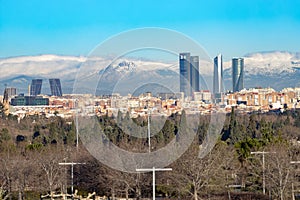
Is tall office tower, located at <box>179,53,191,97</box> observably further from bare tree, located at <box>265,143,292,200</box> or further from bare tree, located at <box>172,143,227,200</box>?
bare tree, located at <box>265,143,292,200</box>

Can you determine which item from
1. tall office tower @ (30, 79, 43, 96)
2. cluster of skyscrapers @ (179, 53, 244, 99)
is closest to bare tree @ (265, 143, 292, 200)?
cluster of skyscrapers @ (179, 53, 244, 99)

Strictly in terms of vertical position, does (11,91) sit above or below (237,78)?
below

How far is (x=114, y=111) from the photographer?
3506 cm

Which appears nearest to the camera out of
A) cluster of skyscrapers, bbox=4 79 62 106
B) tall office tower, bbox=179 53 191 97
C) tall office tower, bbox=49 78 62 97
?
tall office tower, bbox=179 53 191 97

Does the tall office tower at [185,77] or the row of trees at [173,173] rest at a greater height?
the tall office tower at [185,77]

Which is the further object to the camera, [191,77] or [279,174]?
[191,77]

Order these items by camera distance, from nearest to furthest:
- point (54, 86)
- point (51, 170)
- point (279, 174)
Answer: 1. point (279, 174)
2. point (51, 170)
3. point (54, 86)

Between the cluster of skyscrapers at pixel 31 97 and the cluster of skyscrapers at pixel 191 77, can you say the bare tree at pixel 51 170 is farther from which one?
the cluster of skyscrapers at pixel 31 97

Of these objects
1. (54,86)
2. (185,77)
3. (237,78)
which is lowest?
(185,77)

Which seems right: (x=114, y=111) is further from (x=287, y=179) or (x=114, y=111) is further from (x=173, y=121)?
Answer: (x=287, y=179)

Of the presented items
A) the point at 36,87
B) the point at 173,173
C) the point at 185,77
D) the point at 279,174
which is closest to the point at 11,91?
the point at 36,87

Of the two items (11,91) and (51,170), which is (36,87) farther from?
(51,170)

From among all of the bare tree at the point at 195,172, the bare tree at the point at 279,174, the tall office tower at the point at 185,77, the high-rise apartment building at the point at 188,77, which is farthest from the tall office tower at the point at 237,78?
the bare tree at the point at 279,174

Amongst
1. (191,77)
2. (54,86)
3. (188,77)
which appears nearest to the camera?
(191,77)
